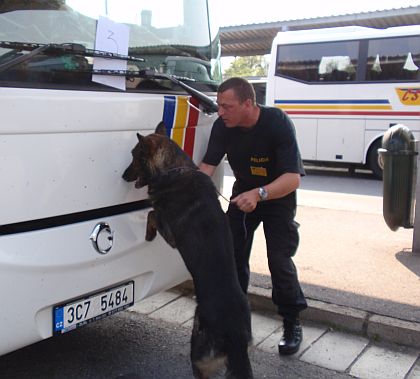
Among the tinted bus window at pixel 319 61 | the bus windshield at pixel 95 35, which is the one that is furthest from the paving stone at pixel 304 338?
the tinted bus window at pixel 319 61

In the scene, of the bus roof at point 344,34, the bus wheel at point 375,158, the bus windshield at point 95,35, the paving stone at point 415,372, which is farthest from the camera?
the bus wheel at point 375,158

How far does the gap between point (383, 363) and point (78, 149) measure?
2.31 meters

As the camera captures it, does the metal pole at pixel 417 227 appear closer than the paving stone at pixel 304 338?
No

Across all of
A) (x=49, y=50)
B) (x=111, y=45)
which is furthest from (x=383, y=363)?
(x=49, y=50)

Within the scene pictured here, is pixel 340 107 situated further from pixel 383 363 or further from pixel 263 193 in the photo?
pixel 263 193

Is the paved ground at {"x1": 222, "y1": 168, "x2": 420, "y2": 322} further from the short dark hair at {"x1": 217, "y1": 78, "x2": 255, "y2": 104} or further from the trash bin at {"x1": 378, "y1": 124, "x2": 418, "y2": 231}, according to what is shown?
the short dark hair at {"x1": 217, "y1": 78, "x2": 255, "y2": 104}

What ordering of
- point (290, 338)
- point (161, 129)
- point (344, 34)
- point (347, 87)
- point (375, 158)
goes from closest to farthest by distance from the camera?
point (161, 129) → point (290, 338) → point (375, 158) → point (347, 87) → point (344, 34)

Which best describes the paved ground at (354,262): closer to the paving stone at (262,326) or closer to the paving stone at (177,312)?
the paving stone at (262,326)

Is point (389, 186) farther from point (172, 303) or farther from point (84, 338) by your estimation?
point (84, 338)

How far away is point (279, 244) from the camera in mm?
3406

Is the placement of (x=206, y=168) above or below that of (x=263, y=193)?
above

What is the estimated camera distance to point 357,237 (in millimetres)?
5926

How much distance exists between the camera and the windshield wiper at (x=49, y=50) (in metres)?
2.37

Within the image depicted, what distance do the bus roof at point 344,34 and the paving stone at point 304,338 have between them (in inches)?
385
